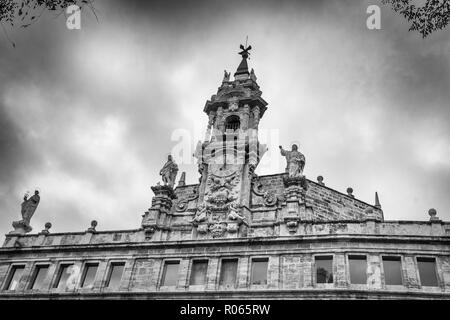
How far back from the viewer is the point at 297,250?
21.6m

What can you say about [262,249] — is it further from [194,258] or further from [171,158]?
[171,158]

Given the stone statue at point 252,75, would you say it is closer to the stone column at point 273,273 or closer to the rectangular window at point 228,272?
the rectangular window at point 228,272

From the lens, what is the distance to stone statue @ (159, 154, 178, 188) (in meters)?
27.1

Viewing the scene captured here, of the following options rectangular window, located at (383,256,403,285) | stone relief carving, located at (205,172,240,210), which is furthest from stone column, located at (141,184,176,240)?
rectangular window, located at (383,256,403,285)

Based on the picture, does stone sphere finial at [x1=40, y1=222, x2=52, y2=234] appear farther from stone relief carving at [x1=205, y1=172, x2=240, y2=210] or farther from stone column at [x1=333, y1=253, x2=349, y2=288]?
stone column at [x1=333, y1=253, x2=349, y2=288]

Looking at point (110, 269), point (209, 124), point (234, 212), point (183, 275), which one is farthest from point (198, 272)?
point (209, 124)

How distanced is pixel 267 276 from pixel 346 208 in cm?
940

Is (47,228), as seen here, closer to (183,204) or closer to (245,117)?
(183,204)

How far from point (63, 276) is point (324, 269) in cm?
1482

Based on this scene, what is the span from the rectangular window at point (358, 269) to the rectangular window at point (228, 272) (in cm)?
580

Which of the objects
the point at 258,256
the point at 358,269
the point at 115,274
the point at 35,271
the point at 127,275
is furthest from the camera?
the point at 35,271

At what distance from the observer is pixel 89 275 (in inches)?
967
